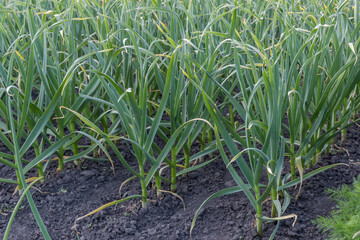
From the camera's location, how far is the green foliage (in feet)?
4.90

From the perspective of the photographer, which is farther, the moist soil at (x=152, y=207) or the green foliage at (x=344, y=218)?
the moist soil at (x=152, y=207)

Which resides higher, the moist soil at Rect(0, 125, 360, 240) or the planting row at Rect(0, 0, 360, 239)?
the planting row at Rect(0, 0, 360, 239)

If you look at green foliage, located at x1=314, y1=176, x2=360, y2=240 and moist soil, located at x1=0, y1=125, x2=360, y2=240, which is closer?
green foliage, located at x1=314, y1=176, x2=360, y2=240

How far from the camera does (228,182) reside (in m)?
2.02

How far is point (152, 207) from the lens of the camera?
1870mm

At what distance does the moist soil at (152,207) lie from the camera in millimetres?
1735

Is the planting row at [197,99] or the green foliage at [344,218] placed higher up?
the planting row at [197,99]

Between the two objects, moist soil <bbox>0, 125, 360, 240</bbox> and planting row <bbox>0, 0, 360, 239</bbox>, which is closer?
planting row <bbox>0, 0, 360, 239</bbox>

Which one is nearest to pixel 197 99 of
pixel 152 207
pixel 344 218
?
pixel 152 207

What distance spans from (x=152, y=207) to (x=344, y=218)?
0.76m

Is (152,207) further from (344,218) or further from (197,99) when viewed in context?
(344,218)

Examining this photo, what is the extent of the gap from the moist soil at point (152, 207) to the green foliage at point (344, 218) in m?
0.05

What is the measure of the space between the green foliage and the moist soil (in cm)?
5

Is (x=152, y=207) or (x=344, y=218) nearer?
(x=344, y=218)
